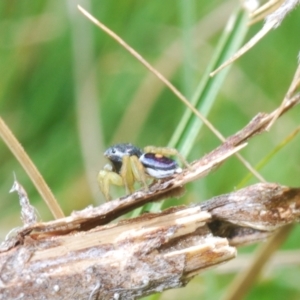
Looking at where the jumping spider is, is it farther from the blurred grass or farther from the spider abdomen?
the blurred grass

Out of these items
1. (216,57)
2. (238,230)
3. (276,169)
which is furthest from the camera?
(276,169)

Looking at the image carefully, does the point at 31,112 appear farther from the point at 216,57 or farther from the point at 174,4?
the point at 216,57

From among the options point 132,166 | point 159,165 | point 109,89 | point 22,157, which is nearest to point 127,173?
point 132,166

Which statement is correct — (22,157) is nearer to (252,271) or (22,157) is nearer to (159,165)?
(159,165)

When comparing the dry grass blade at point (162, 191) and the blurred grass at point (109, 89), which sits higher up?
the blurred grass at point (109, 89)

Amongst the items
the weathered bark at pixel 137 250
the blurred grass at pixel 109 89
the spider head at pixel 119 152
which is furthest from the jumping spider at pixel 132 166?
the blurred grass at pixel 109 89

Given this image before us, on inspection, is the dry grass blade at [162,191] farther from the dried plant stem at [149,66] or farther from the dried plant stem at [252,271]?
the dried plant stem at [252,271]

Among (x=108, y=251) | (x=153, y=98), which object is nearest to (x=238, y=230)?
(x=108, y=251)
